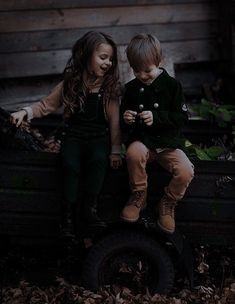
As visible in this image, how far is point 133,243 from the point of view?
4156 millimetres

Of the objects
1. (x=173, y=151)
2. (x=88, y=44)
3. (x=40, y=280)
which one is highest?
(x=88, y=44)

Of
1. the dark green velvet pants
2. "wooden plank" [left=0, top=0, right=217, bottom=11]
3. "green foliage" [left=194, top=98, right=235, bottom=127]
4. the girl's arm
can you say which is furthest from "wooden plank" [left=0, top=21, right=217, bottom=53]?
the dark green velvet pants

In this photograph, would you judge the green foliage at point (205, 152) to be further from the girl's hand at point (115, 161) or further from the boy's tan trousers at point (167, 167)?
the girl's hand at point (115, 161)

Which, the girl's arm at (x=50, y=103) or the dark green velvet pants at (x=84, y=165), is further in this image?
the girl's arm at (x=50, y=103)

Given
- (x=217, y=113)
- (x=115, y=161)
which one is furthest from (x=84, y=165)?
(x=217, y=113)

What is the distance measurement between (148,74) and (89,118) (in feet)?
1.66

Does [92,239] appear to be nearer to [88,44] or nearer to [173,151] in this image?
[173,151]

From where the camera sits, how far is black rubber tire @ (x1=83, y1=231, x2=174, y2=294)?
4160 millimetres

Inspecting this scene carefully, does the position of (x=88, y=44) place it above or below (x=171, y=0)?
below

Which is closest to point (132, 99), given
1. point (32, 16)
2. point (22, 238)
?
point (22, 238)

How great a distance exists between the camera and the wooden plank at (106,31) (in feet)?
21.7

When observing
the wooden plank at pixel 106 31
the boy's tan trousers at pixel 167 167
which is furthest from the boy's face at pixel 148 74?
the wooden plank at pixel 106 31

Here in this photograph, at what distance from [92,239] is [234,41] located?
3.36 m

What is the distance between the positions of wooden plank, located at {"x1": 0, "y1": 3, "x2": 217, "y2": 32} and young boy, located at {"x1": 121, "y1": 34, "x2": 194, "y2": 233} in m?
2.87
